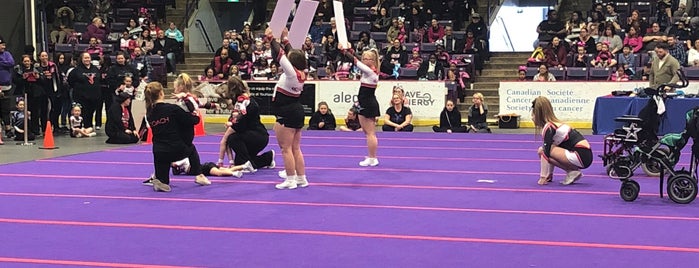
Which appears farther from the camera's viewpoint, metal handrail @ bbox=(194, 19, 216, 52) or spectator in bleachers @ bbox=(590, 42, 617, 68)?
metal handrail @ bbox=(194, 19, 216, 52)

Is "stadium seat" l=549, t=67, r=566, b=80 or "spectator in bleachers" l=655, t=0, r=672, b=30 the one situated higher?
"spectator in bleachers" l=655, t=0, r=672, b=30

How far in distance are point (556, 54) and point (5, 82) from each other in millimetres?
11619

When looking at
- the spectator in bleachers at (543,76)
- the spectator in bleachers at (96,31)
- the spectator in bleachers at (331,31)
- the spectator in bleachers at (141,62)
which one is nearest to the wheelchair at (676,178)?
the spectator in bleachers at (543,76)

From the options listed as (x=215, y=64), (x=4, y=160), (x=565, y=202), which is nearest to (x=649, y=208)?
(x=565, y=202)

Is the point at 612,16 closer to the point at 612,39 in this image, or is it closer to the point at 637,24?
the point at 637,24

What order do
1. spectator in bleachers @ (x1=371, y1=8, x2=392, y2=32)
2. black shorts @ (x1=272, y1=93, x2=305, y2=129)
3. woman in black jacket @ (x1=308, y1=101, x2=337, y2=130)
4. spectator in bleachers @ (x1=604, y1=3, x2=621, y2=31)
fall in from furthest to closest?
spectator in bleachers @ (x1=371, y1=8, x2=392, y2=32) < spectator in bleachers @ (x1=604, y1=3, x2=621, y2=31) < woman in black jacket @ (x1=308, y1=101, x2=337, y2=130) < black shorts @ (x1=272, y1=93, x2=305, y2=129)

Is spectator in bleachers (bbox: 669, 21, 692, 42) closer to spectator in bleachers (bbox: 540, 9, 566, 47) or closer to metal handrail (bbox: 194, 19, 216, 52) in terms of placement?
spectator in bleachers (bbox: 540, 9, 566, 47)

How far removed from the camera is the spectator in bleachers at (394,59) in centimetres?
1958

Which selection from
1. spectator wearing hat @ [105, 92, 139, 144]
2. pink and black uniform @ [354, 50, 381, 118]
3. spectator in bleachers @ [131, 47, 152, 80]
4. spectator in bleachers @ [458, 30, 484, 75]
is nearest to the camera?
pink and black uniform @ [354, 50, 381, 118]

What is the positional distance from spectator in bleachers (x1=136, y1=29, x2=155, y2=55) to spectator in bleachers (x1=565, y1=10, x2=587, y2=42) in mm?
10437

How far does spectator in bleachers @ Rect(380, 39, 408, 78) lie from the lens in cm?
1958

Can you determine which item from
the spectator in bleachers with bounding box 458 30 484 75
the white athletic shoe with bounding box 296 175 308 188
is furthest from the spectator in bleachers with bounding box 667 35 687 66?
the white athletic shoe with bounding box 296 175 308 188

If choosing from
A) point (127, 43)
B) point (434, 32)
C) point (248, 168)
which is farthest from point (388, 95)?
point (248, 168)

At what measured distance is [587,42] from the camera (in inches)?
792
